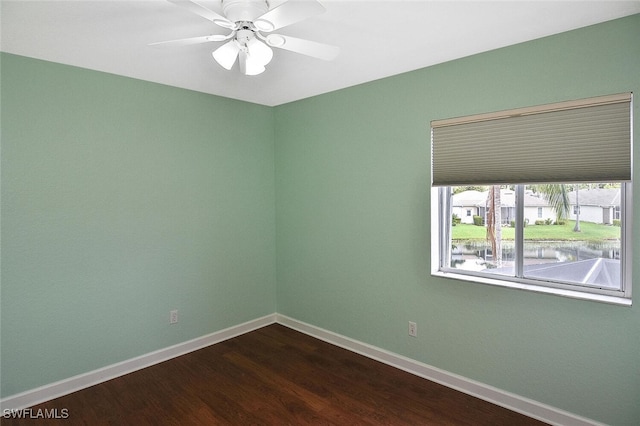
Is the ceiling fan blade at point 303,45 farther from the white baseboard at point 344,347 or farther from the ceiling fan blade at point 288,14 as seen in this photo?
the white baseboard at point 344,347

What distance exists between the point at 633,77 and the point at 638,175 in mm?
562

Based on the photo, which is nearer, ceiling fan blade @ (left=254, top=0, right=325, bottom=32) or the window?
ceiling fan blade @ (left=254, top=0, right=325, bottom=32)

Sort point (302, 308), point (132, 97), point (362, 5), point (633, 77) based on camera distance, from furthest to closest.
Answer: point (302, 308) < point (132, 97) < point (633, 77) < point (362, 5)

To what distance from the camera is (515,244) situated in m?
2.71

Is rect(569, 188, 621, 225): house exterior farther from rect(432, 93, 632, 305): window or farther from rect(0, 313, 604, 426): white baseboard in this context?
rect(0, 313, 604, 426): white baseboard

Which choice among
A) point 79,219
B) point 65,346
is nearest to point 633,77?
point 79,219

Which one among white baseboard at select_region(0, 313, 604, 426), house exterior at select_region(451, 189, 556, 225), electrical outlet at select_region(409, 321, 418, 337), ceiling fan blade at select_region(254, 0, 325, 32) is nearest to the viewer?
ceiling fan blade at select_region(254, 0, 325, 32)

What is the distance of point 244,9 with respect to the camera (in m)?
1.76

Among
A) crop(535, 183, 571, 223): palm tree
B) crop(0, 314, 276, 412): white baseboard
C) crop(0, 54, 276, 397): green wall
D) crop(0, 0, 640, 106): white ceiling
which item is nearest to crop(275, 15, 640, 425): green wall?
crop(0, 0, 640, 106): white ceiling

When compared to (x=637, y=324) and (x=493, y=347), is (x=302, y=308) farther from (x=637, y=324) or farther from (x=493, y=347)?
(x=637, y=324)

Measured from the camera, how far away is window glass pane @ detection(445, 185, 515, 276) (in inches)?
109

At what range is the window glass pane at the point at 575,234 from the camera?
234cm

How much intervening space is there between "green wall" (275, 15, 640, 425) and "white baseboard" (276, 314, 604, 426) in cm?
5

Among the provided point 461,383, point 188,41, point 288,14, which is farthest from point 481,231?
point 188,41
